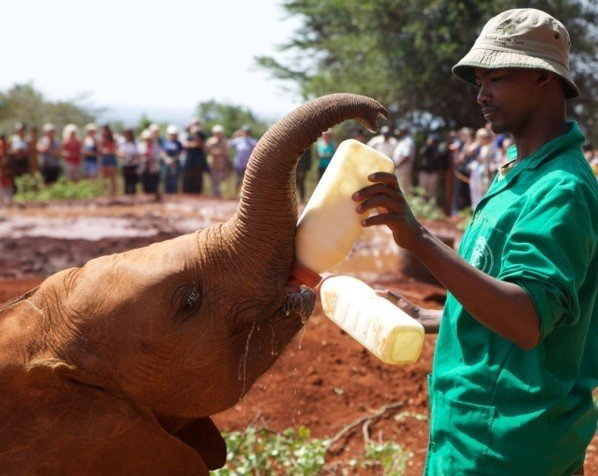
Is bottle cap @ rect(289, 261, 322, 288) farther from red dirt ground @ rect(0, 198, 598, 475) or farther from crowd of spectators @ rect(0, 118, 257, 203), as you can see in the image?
crowd of spectators @ rect(0, 118, 257, 203)

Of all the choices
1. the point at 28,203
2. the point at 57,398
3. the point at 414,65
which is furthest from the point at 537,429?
the point at 414,65

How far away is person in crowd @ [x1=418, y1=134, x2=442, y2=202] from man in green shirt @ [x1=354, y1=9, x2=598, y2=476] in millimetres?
17745

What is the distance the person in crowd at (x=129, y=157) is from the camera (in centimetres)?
2206

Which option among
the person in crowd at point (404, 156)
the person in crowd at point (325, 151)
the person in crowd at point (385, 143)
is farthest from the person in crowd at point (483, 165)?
the person in crowd at point (325, 151)

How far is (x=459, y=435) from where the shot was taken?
285 cm

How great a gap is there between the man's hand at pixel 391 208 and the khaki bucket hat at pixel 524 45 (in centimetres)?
48

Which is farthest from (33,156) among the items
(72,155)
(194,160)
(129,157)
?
(194,160)

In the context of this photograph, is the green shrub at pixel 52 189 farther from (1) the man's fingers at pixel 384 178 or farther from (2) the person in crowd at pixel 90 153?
(1) the man's fingers at pixel 384 178

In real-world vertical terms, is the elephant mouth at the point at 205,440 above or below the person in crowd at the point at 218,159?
above

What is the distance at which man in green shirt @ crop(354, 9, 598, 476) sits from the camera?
255cm

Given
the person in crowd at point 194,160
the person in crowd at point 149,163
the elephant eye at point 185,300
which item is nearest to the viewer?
the elephant eye at point 185,300

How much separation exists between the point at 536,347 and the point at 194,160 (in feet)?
64.8

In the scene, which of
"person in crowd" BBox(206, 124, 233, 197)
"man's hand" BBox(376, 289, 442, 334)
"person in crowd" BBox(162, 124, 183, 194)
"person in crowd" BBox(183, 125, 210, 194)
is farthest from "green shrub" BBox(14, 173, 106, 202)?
"man's hand" BBox(376, 289, 442, 334)

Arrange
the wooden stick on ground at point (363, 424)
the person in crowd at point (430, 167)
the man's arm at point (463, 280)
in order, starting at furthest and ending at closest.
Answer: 1. the person in crowd at point (430, 167)
2. the wooden stick on ground at point (363, 424)
3. the man's arm at point (463, 280)
